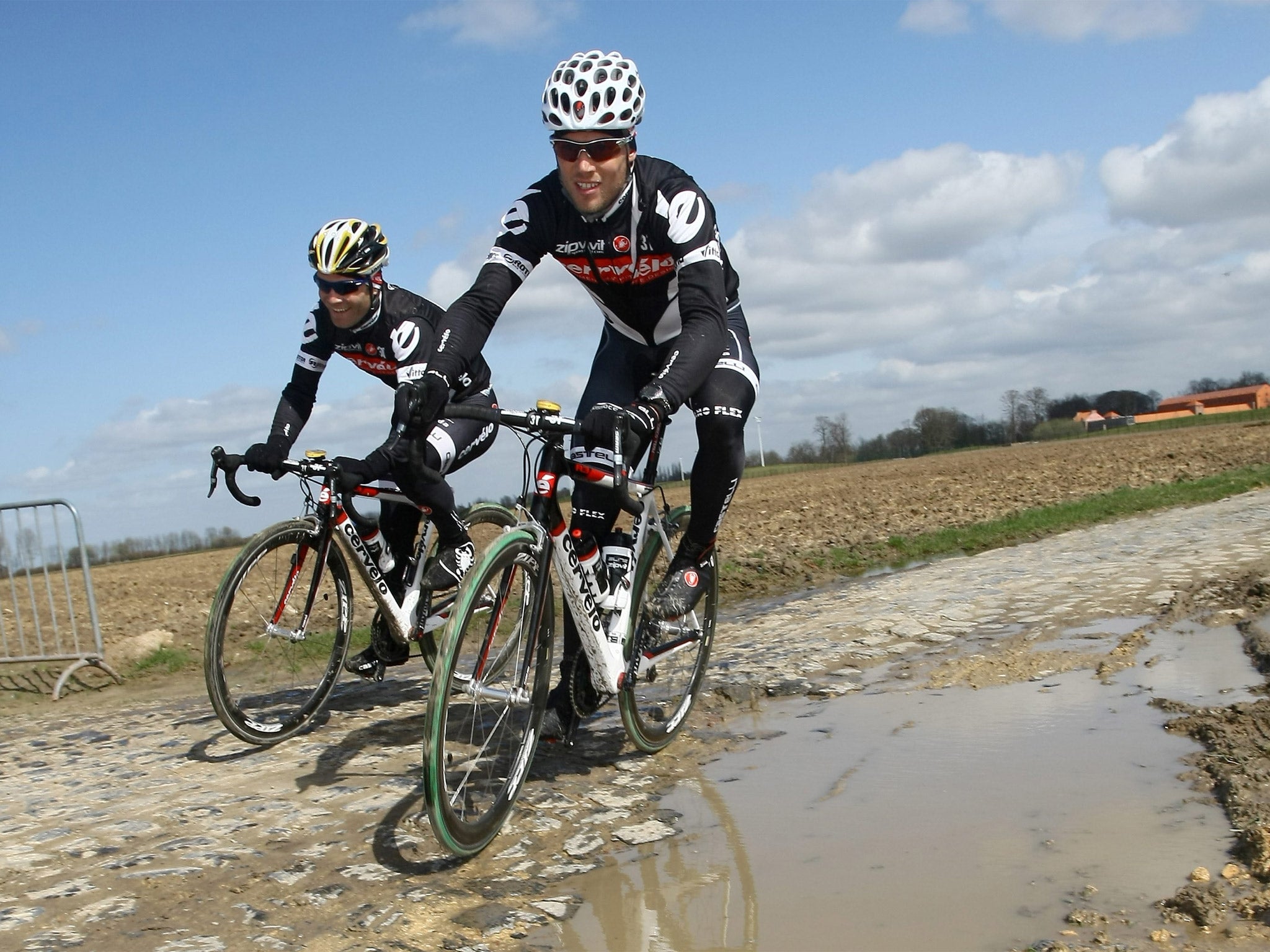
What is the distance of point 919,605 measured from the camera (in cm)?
802

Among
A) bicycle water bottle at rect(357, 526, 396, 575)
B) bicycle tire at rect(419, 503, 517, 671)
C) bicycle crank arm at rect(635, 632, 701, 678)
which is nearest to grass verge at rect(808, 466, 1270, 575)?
bicycle tire at rect(419, 503, 517, 671)

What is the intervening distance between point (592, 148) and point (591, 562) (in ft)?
5.54

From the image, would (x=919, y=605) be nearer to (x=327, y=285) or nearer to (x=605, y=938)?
(x=327, y=285)

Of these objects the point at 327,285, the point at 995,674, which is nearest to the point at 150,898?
the point at 327,285

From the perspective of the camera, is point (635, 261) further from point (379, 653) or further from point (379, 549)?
point (379, 653)

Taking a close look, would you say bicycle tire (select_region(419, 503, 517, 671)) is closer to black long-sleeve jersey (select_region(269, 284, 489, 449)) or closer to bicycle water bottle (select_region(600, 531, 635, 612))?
black long-sleeve jersey (select_region(269, 284, 489, 449))

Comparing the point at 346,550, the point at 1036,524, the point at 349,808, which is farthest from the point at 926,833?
the point at 1036,524

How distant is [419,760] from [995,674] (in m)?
2.95

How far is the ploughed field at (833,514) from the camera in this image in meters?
12.3

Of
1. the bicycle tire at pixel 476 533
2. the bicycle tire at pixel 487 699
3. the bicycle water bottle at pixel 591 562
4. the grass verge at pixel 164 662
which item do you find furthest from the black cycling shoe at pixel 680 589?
the grass verge at pixel 164 662

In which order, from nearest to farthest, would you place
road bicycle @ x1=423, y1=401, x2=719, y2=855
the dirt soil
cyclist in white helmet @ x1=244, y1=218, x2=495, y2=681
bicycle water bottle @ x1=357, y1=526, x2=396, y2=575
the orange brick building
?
the dirt soil, road bicycle @ x1=423, y1=401, x2=719, y2=855, cyclist in white helmet @ x1=244, y1=218, x2=495, y2=681, bicycle water bottle @ x1=357, y1=526, x2=396, y2=575, the orange brick building

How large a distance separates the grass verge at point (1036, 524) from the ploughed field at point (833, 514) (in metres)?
0.37

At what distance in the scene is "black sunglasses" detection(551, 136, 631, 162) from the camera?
4340 millimetres

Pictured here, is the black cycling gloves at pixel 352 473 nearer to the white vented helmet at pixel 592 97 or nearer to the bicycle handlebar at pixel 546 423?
the bicycle handlebar at pixel 546 423
